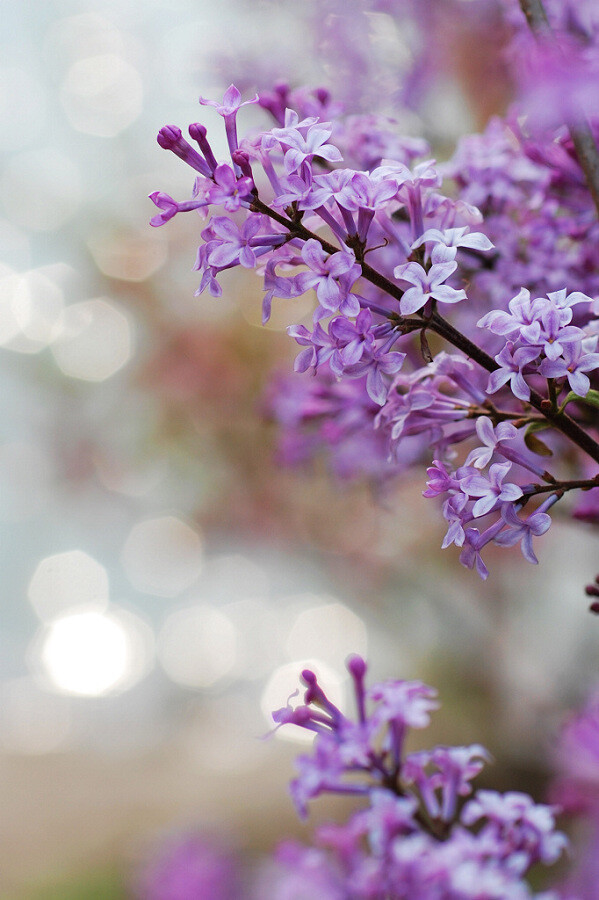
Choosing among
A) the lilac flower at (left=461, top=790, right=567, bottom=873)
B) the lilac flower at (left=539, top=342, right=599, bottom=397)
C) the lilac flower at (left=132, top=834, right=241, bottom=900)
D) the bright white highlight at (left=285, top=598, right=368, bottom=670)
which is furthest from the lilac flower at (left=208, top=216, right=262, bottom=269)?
the bright white highlight at (left=285, top=598, right=368, bottom=670)

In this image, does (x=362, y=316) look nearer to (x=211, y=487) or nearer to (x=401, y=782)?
(x=401, y=782)

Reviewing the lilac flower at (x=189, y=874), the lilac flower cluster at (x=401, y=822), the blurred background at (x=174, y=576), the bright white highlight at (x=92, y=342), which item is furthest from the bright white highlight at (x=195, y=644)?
the lilac flower cluster at (x=401, y=822)

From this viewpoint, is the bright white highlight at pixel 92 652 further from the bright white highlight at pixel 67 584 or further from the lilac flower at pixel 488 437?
the lilac flower at pixel 488 437

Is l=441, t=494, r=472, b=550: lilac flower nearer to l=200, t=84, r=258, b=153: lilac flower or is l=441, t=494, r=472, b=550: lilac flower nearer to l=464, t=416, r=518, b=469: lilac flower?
l=464, t=416, r=518, b=469: lilac flower

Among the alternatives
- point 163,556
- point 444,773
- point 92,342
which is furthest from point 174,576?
point 444,773

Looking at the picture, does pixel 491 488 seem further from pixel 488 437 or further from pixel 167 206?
pixel 167 206

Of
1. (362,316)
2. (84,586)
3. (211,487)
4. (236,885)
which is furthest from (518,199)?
(84,586)
